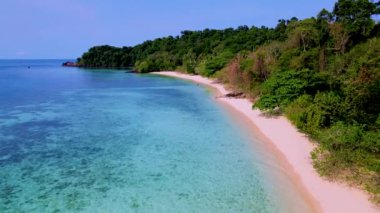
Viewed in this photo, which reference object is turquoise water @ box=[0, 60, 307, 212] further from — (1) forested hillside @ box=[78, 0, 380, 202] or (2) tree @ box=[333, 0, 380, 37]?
(2) tree @ box=[333, 0, 380, 37]

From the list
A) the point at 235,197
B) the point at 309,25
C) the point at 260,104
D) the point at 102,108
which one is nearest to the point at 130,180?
the point at 235,197

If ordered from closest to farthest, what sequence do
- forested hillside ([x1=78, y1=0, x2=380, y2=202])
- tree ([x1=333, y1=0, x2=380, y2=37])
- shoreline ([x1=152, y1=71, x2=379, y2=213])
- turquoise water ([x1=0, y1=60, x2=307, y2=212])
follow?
shoreline ([x1=152, y1=71, x2=379, y2=213]) < turquoise water ([x1=0, y1=60, x2=307, y2=212]) < forested hillside ([x1=78, y1=0, x2=380, y2=202]) < tree ([x1=333, y1=0, x2=380, y2=37])

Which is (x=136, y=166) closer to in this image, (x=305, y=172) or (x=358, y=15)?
(x=305, y=172)

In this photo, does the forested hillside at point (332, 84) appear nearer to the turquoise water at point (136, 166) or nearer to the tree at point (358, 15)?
the tree at point (358, 15)

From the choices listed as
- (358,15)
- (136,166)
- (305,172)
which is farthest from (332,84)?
(358,15)

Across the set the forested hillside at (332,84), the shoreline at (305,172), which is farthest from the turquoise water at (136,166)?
the forested hillside at (332,84)

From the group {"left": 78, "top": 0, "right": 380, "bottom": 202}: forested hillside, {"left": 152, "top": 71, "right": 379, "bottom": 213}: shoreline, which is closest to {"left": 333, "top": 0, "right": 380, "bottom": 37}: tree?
{"left": 78, "top": 0, "right": 380, "bottom": 202}: forested hillside

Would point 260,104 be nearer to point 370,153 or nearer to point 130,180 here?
point 370,153
